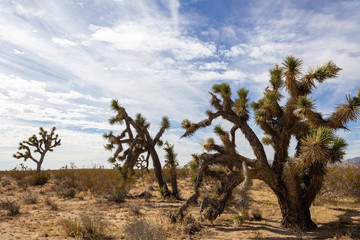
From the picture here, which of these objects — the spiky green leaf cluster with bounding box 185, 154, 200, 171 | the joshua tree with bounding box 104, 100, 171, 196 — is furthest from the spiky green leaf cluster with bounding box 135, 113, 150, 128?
the spiky green leaf cluster with bounding box 185, 154, 200, 171

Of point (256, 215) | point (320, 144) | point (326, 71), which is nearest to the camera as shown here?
point (320, 144)

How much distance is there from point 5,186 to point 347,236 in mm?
22875

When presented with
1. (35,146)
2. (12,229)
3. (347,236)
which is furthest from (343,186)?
(35,146)

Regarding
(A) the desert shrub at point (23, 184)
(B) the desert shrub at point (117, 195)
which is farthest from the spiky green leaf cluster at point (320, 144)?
(A) the desert shrub at point (23, 184)

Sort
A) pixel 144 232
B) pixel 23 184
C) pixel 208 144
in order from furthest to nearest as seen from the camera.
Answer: pixel 23 184 < pixel 208 144 < pixel 144 232

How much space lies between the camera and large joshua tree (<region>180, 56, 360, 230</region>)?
6812mm

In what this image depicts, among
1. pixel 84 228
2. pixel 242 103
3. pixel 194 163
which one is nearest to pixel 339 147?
pixel 242 103

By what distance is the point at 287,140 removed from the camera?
801 centimetres

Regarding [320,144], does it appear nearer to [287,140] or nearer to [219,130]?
[287,140]

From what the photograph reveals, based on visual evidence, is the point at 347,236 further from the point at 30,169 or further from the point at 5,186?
the point at 30,169

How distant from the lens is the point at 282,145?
8047mm

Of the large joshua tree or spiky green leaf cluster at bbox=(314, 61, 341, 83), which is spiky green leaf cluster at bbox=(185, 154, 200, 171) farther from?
spiky green leaf cluster at bbox=(314, 61, 341, 83)

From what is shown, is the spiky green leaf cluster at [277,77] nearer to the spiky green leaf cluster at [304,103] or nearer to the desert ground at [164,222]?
the spiky green leaf cluster at [304,103]

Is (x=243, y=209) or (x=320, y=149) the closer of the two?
(x=320, y=149)
